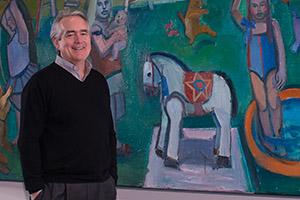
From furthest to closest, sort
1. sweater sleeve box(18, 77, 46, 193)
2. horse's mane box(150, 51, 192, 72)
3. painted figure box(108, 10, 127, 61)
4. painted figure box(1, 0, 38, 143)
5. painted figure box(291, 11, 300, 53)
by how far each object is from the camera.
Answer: painted figure box(1, 0, 38, 143) → painted figure box(108, 10, 127, 61) → horse's mane box(150, 51, 192, 72) → painted figure box(291, 11, 300, 53) → sweater sleeve box(18, 77, 46, 193)

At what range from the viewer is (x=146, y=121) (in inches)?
120

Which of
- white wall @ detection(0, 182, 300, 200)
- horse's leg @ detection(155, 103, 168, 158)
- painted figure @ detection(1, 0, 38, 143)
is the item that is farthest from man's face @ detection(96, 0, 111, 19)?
white wall @ detection(0, 182, 300, 200)

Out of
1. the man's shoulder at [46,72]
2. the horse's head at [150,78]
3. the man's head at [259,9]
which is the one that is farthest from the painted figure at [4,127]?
the man's head at [259,9]

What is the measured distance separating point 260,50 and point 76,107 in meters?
1.22

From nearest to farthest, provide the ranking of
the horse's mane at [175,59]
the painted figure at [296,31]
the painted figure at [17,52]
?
the painted figure at [296,31] < the horse's mane at [175,59] < the painted figure at [17,52]

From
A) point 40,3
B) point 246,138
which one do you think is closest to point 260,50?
point 246,138

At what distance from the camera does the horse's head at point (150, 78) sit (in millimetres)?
3014

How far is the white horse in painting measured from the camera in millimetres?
2807

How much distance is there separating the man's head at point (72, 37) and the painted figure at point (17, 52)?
1503 millimetres

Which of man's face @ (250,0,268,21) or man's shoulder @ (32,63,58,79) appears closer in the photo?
man's shoulder @ (32,63,58,79)

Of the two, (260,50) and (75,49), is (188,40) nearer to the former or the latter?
(260,50)

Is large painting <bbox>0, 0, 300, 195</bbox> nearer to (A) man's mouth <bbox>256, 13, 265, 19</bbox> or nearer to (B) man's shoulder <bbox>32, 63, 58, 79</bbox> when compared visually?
(A) man's mouth <bbox>256, 13, 265, 19</bbox>

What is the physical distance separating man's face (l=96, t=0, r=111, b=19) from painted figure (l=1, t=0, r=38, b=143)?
567 millimetres

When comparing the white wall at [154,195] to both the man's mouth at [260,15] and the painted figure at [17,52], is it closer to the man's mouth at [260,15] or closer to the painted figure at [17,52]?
the painted figure at [17,52]
